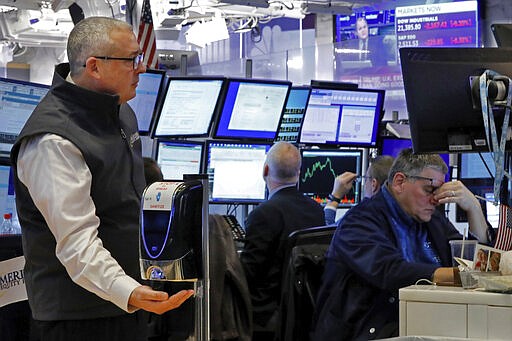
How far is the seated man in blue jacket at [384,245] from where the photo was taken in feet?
10.8

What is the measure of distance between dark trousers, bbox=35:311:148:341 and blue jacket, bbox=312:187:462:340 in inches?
36.7

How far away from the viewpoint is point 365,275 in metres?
3.27

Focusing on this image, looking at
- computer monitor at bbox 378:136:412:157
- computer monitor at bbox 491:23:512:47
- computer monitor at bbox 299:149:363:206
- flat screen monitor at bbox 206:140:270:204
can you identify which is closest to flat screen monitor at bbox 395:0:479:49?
computer monitor at bbox 378:136:412:157

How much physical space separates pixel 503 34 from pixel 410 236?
957 mm

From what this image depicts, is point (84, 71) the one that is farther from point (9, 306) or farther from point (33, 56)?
point (33, 56)

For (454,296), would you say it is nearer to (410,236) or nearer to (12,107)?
(410,236)

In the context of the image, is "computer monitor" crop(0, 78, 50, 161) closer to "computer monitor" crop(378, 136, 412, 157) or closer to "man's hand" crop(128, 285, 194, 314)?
"man's hand" crop(128, 285, 194, 314)

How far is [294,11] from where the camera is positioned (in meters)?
12.6

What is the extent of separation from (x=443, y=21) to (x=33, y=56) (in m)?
8.97

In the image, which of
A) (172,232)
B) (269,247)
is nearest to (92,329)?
(172,232)

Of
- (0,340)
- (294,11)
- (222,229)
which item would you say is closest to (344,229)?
(222,229)

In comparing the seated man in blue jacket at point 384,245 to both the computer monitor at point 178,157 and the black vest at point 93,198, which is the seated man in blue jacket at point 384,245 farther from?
the computer monitor at point 178,157

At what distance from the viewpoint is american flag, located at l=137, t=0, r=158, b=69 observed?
786cm

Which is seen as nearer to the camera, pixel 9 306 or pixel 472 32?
pixel 9 306
